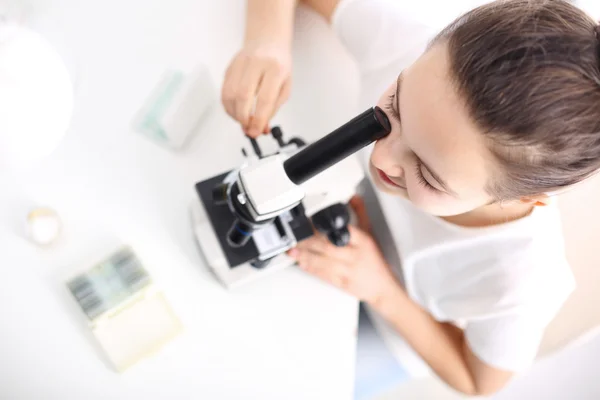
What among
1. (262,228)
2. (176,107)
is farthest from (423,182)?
(176,107)

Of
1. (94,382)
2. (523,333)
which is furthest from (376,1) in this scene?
(94,382)

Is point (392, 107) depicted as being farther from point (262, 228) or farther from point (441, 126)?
point (262, 228)

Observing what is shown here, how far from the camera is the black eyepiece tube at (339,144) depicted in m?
0.39

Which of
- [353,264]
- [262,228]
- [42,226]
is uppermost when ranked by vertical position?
[42,226]

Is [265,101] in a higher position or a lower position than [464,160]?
higher

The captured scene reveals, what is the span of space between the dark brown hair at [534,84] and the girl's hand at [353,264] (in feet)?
0.90

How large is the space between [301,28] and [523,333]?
1.71 ft

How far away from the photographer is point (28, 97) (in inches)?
17.0

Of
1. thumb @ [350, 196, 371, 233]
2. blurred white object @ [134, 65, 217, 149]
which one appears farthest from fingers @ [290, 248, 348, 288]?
blurred white object @ [134, 65, 217, 149]

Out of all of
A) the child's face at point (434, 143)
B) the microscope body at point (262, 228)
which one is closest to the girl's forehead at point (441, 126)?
the child's face at point (434, 143)

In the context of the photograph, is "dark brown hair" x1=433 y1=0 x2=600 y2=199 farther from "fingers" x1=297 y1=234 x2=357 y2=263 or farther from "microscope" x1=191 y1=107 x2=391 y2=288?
"fingers" x1=297 y1=234 x2=357 y2=263

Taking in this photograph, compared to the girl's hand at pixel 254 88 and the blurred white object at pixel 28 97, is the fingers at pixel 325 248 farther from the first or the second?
the blurred white object at pixel 28 97

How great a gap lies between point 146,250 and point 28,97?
228 millimetres

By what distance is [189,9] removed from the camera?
2.21 feet
